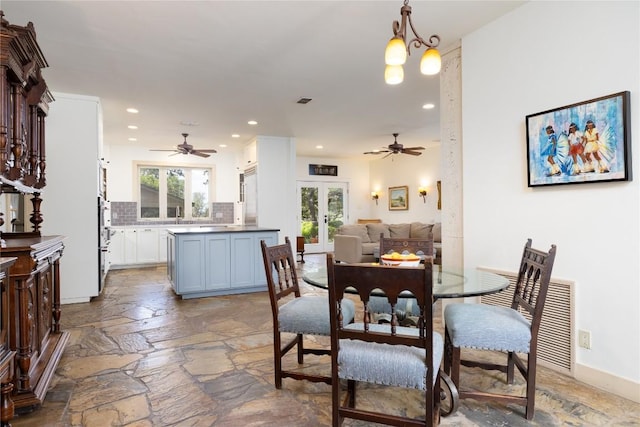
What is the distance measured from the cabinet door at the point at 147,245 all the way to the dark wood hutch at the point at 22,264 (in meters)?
5.23

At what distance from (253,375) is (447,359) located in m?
1.29

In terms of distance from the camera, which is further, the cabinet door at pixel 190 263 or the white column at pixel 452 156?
the cabinet door at pixel 190 263

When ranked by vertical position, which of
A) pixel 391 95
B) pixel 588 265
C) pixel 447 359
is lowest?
pixel 447 359

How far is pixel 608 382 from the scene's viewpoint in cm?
224

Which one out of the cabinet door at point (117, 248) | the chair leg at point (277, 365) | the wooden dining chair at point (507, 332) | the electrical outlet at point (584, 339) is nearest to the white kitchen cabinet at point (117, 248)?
the cabinet door at point (117, 248)

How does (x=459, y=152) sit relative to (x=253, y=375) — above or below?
above

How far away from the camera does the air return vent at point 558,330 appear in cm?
244

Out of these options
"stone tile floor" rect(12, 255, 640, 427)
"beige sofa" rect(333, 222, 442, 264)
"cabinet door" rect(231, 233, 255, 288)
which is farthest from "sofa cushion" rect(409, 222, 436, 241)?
"stone tile floor" rect(12, 255, 640, 427)

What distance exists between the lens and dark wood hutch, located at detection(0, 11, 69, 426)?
1.87 m

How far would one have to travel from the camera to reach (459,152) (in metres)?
3.33

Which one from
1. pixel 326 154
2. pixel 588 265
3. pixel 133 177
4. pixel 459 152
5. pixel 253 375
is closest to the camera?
pixel 588 265

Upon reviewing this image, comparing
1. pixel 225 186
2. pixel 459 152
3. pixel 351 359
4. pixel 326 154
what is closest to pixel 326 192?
pixel 326 154

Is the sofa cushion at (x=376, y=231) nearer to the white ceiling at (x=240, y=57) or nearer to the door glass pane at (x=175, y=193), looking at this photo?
the white ceiling at (x=240, y=57)

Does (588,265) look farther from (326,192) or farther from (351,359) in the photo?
(326,192)
